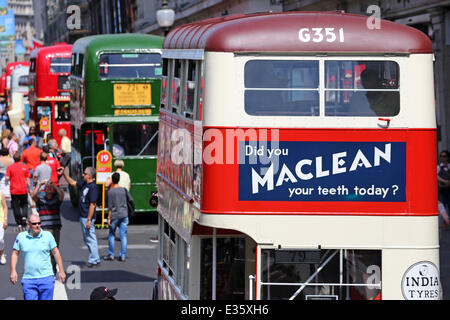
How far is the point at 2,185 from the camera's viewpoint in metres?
26.6

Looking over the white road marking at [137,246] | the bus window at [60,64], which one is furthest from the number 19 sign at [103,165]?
the bus window at [60,64]

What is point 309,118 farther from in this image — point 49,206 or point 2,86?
point 2,86

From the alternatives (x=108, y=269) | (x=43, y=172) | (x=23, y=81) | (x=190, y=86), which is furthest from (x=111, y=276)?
(x=23, y=81)

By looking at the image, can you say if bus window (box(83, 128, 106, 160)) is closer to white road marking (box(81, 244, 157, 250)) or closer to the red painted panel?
white road marking (box(81, 244, 157, 250))

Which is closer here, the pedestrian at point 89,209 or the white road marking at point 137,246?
the pedestrian at point 89,209

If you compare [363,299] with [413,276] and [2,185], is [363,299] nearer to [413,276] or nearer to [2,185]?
[413,276]

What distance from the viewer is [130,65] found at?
25141 mm

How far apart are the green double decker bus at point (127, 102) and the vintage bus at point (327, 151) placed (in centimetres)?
1503

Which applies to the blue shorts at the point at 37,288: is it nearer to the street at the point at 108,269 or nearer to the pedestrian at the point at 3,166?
the street at the point at 108,269

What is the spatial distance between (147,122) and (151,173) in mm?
1212

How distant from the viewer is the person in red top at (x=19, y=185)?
77.4ft
